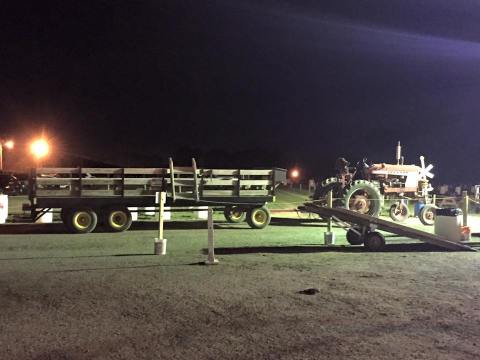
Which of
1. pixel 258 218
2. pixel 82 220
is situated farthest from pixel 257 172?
pixel 82 220

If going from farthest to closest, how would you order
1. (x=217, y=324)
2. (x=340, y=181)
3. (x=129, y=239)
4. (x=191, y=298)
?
(x=340, y=181)
(x=129, y=239)
(x=191, y=298)
(x=217, y=324)

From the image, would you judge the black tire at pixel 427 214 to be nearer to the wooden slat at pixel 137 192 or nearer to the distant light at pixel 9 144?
the wooden slat at pixel 137 192

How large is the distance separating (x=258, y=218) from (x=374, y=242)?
5.84m

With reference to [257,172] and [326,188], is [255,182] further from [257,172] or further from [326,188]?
[326,188]

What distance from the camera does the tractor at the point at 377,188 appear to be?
18391mm

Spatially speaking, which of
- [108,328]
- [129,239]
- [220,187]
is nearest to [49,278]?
[108,328]

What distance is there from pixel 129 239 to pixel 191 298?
7411 millimetres

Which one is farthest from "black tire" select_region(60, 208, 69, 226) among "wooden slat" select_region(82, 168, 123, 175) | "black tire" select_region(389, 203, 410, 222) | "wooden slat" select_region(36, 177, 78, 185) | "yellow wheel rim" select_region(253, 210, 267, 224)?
"black tire" select_region(389, 203, 410, 222)

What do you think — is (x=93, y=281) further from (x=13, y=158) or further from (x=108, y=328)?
(x=13, y=158)

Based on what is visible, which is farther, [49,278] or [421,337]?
[49,278]

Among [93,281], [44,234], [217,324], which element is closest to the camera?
[217,324]

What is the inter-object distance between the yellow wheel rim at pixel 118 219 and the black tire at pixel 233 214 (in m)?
3.76

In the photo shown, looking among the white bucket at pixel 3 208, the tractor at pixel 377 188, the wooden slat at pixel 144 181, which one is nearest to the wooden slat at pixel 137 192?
the wooden slat at pixel 144 181

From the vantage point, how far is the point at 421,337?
561 centimetres
